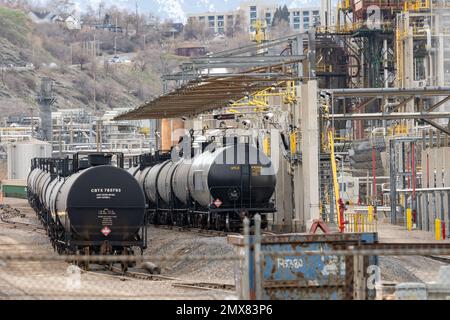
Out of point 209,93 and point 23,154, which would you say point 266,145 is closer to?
point 209,93

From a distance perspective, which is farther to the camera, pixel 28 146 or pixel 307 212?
pixel 28 146

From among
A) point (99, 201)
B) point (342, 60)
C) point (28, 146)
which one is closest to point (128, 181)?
point (99, 201)

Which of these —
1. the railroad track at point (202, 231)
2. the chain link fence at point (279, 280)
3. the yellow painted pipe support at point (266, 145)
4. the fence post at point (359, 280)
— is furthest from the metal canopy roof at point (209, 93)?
the fence post at point (359, 280)

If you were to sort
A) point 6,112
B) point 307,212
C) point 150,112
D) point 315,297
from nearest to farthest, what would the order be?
1. point 315,297
2. point 307,212
3. point 150,112
4. point 6,112

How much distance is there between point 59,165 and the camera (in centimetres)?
3981

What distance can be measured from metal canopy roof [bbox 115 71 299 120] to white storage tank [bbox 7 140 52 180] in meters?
49.1

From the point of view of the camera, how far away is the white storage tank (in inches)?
4176

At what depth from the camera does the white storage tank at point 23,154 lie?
106 meters

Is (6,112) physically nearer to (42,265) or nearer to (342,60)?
(342,60)

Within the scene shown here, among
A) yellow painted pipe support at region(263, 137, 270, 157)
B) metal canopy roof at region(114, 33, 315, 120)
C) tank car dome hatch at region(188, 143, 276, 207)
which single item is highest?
metal canopy roof at region(114, 33, 315, 120)

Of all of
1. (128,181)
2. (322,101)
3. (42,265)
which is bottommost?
(42,265)

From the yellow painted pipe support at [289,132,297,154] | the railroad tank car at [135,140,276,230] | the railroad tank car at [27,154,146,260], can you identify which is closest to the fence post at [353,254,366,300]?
the railroad tank car at [27,154,146,260]

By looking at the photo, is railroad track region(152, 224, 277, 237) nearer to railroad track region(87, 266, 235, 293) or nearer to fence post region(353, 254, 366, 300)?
railroad track region(87, 266, 235, 293)

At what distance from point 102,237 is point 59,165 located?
928 cm
